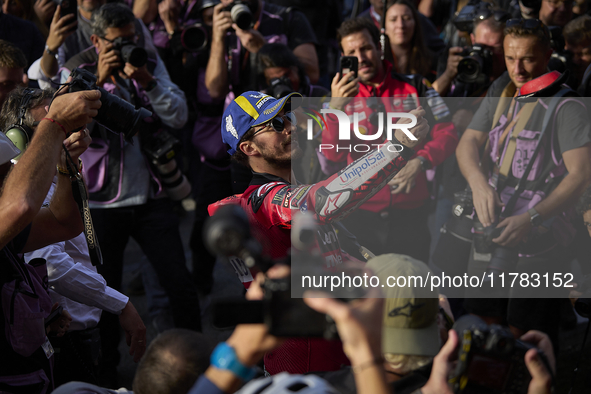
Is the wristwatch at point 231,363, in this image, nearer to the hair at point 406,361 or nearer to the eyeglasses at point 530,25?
the hair at point 406,361

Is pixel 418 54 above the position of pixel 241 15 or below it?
below

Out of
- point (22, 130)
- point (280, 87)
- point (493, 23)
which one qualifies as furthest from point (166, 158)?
point (493, 23)

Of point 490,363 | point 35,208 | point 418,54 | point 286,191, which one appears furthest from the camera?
point 418,54

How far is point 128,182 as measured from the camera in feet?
11.4

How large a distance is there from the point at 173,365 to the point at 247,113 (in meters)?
1.20

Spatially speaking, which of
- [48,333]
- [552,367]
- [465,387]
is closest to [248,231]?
[465,387]

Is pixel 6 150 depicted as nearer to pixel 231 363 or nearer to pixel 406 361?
pixel 231 363

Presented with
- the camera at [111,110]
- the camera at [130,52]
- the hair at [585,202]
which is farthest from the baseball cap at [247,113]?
the hair at [585,202]

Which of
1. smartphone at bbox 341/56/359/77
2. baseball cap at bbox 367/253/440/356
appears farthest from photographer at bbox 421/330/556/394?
smartphone at bbox 341/56/359/77

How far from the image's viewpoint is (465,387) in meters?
1.43

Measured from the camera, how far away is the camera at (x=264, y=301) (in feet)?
4.00

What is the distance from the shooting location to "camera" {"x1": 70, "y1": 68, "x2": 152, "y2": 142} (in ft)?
7.83

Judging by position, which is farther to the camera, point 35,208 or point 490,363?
point 35,208

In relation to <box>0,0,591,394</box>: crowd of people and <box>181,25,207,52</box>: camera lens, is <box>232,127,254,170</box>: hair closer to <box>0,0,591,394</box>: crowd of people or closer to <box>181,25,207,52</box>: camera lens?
<box>0,0,591,394</box>: crowd of people
